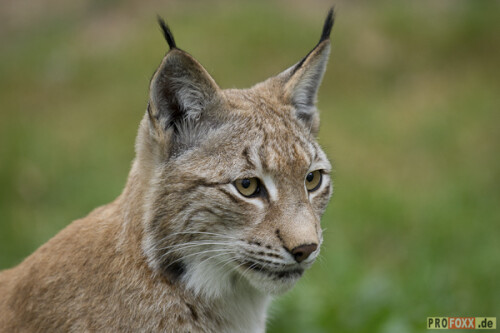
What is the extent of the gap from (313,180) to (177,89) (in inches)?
39.3

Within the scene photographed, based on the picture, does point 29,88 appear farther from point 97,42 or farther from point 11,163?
point 11,163

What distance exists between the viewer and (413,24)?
42.2 ft

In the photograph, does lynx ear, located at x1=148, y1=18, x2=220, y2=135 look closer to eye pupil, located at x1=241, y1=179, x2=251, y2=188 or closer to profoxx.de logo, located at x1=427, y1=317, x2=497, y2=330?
eye pupil, located at x1=241, y1=179, x2=251, y2=188

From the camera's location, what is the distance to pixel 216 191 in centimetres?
379

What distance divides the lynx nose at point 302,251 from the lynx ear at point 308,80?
1.10 meters

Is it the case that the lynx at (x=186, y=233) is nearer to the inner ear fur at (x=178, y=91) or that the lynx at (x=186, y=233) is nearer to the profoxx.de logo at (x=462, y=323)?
the inner ear fur at (x=178, y=91)

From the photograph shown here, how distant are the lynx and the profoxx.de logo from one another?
2.35 m

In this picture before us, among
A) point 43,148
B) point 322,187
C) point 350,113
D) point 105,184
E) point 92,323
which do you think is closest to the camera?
point 92,323

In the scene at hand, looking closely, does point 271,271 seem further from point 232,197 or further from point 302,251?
point 232,197

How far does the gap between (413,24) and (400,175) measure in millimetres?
4246

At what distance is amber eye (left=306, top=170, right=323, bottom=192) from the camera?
4.08 m

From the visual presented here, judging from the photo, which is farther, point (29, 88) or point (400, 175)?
point (29, 88)

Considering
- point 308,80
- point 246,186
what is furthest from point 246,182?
point 308,80

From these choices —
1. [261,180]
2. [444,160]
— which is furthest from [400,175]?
[261,180]
